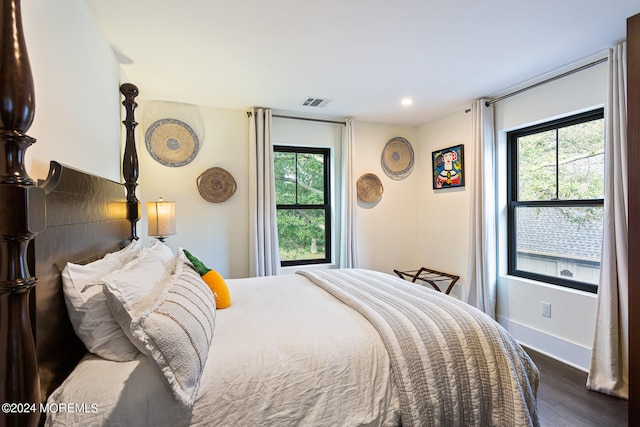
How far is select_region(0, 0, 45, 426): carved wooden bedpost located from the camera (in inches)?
26.3

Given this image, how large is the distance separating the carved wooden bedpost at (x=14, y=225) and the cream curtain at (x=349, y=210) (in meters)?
3.36

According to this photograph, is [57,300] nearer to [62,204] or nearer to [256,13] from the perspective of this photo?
[62,204]

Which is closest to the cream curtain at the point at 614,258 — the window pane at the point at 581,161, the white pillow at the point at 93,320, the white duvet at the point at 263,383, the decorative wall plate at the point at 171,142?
the window pane at the point at 581,161

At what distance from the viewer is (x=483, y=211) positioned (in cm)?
330

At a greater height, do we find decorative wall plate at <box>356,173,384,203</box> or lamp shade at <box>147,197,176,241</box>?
decorative wall plate at <box>356,173,384,203</box>

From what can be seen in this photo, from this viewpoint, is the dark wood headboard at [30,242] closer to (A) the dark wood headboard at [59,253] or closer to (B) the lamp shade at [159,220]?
(A) the dark wood headboard at [59,253]

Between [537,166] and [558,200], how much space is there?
405mm

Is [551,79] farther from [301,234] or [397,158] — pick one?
[301,234]

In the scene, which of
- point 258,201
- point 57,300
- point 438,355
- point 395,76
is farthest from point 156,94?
point 438,355

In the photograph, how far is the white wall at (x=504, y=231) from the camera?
260 centimetres

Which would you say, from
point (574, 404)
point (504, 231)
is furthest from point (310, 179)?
point (574, 404)

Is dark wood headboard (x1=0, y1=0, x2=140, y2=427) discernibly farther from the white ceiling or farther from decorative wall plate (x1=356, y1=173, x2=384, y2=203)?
decorative wall plate (x1=356, y1=173, x2=384, y2=203)

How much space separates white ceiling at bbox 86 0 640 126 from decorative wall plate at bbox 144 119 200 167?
30cm

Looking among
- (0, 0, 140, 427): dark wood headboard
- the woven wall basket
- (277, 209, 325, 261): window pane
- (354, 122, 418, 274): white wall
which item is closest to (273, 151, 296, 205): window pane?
(277, 209, 325, 261): window pane
